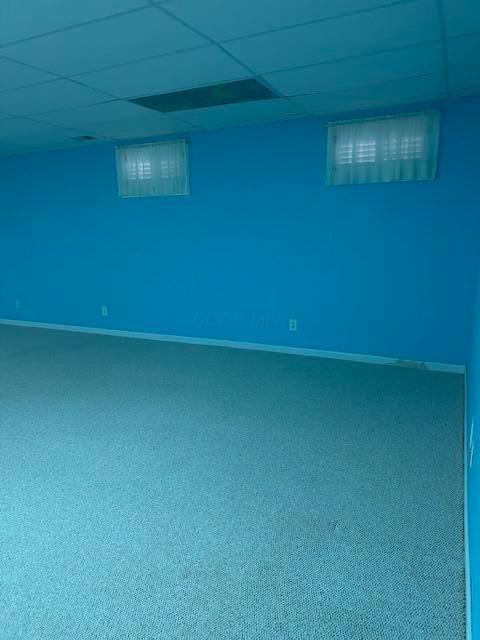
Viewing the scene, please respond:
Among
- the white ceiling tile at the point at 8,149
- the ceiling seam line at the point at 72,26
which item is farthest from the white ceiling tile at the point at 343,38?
the white ceiling tile at the point at 8,149

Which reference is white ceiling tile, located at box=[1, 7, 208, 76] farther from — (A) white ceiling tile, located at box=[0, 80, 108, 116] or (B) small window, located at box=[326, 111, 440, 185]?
(B) small window, located at box=[326, 111, 440, 185]

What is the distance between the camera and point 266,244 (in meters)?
4.29

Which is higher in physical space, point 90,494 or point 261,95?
point 261,95

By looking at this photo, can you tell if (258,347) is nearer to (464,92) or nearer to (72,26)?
(464,92)

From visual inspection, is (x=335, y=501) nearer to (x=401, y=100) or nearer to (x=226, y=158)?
(x=401, y=100)

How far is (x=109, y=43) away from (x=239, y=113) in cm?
163

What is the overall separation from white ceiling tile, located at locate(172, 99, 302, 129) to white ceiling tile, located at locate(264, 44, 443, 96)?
15.5 inches

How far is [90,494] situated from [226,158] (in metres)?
3.55

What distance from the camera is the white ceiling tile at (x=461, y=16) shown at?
74.1 inches

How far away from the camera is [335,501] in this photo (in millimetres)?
1972

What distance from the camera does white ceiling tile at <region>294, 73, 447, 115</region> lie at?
2.92 m

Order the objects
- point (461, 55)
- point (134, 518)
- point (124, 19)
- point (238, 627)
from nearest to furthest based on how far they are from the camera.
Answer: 1. point (238, 627)
2. point (134, 518)
3. point (124, 19)
4. point (461, 55)

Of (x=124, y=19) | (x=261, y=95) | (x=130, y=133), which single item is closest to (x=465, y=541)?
(x=124, y=19)

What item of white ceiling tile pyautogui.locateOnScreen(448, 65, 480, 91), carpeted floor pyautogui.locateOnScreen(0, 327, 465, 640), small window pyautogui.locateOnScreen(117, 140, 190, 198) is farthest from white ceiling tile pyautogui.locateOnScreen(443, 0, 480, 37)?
small window pyautogui.locateOnScreen(117, 140, 190, 198)
